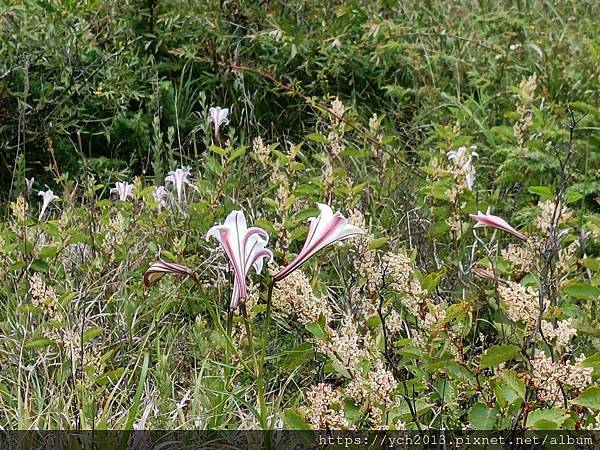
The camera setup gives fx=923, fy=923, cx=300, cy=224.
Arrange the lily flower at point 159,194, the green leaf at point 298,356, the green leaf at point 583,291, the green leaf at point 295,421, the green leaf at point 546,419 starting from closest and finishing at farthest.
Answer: the green leaf at point 546,419 → the green leaf at point 295,421 → the green leaf at point 583,291 → the green leaf at point 298,356 → the lily flower at point 159,194

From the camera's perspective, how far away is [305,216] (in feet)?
9.36

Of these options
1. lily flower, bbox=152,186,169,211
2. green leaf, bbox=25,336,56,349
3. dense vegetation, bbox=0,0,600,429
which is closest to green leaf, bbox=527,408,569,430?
dense vegetation, bbox=0,0,600,429

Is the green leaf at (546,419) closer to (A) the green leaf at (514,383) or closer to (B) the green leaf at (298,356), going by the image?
(A) the green leaf at (514,383)

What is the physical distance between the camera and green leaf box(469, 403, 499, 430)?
6.09 feet

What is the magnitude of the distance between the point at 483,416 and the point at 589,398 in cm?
22

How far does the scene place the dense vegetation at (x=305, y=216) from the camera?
198cm

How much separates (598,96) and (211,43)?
1.78 metres

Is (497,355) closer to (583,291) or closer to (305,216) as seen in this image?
(583,291)

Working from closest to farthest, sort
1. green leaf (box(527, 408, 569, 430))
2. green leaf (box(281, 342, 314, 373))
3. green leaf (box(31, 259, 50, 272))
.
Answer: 1. green leaf (box(527, 408, 569, 430))
2. green leaf (box(281, 342, 314, 373))
3. green leaf (box(31, 259, 50, 272))

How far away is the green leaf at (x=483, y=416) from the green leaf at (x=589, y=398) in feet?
0.59

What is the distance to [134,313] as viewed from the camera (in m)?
2.75

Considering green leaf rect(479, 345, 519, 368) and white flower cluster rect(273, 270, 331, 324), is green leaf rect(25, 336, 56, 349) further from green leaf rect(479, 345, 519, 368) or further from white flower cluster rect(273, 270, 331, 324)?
green leaf rect(479, 345, 519, 368)

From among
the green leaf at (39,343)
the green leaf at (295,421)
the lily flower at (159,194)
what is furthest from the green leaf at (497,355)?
the lily flower at (159,194)

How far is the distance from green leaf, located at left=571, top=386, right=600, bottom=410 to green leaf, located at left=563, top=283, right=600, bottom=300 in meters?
0.46
